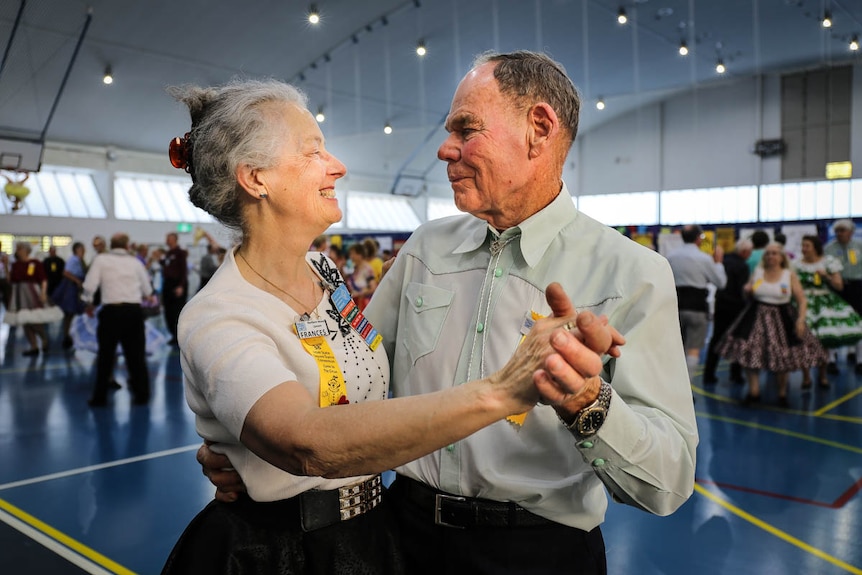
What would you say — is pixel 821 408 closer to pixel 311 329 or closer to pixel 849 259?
pixel 849 259

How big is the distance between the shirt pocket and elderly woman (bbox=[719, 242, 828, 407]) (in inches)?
235

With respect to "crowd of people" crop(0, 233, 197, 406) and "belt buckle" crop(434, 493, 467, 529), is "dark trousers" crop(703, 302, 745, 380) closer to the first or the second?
"crowd of people" crop(0, 233, 197, 406)

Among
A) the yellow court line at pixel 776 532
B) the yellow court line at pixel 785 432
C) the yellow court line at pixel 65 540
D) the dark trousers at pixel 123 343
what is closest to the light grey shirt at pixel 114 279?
the dark trousers at pixel 123 343

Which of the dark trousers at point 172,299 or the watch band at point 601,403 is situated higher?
the watch band at point 601,403

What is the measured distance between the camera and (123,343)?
22.8 ft

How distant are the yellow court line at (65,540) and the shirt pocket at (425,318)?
239 centimetres

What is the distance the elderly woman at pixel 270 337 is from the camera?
1.24m

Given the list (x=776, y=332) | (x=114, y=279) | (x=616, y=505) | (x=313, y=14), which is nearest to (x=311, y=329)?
(x=616, y=505)

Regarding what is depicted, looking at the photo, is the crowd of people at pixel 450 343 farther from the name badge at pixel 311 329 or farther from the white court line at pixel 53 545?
the white court line at pixel 53 545

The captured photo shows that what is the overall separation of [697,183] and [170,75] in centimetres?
1773

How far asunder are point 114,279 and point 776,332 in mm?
6781

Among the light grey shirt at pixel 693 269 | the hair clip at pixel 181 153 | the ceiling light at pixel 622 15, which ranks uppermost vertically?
the ceiling light at pixel 622 15

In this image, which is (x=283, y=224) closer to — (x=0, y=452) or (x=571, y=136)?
(x=571, y=136)

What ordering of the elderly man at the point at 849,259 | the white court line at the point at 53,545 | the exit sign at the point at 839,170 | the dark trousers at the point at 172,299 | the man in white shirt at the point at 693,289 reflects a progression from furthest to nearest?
the exit sign at the point at 839,170
the dark trousers at the point at 172,299
the elderly man at the point at 849,259
the man in white shirt at the point at 693,289
the white court line at the point at 53,545
